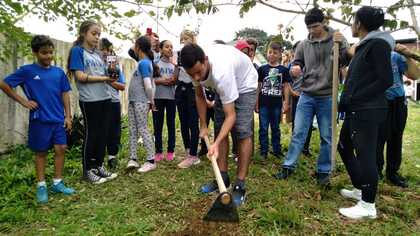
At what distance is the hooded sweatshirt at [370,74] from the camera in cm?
312

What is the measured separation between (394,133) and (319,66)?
49.4 inches

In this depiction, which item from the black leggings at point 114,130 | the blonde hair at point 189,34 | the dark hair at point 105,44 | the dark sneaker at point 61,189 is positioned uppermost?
the blonde hair at point 189,34

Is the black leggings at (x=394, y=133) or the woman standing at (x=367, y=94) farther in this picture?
the black leggings at (x=394, y=133)

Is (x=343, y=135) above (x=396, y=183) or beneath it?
above

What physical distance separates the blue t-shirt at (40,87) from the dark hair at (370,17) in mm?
2996

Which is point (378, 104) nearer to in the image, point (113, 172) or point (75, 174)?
point (113, 172)

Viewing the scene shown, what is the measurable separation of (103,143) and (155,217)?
1427 mm

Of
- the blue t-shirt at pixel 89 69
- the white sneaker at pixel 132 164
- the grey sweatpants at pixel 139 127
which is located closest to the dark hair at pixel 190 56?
the blue t-shirt at pixel 89 69

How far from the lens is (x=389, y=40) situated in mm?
3207

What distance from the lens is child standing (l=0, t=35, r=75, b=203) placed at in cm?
371

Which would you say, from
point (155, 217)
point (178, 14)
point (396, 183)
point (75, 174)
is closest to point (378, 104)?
point (396, 183)

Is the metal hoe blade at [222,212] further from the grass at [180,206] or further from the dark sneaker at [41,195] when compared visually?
the dark sneaker at [41,195]

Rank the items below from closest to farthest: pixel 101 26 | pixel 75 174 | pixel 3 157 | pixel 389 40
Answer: pixel 389 40, pixel 101 26, pixel 75 174, pixel 3 157

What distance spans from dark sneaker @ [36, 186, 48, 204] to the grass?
58mm
